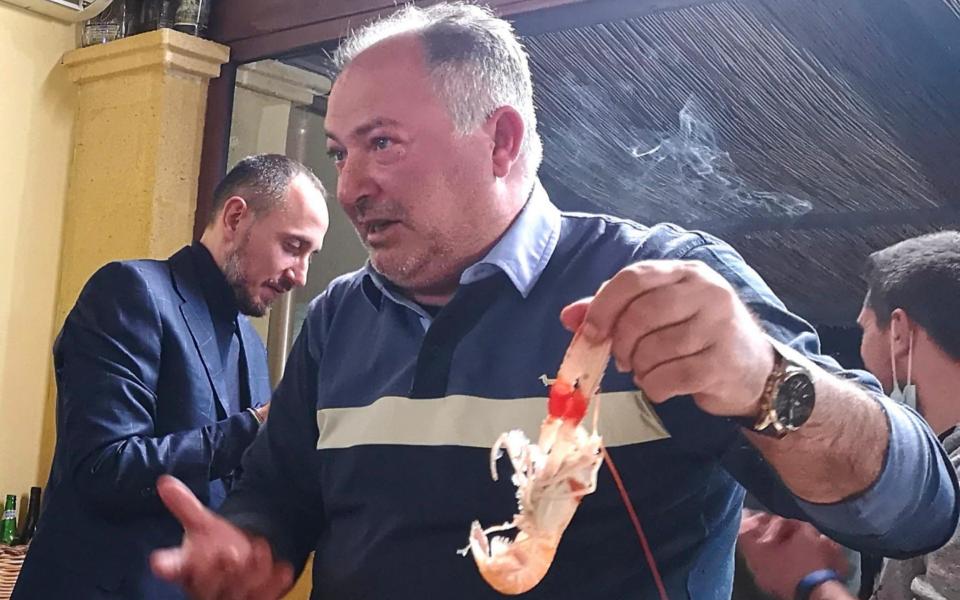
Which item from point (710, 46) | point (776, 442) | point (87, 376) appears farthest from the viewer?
point (710, 46)

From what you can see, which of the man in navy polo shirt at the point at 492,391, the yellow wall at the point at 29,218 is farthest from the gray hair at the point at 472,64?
the yellow wall at the point at 29,218

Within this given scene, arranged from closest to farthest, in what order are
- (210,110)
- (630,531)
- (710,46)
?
(630,531), (710,46), (210,110)

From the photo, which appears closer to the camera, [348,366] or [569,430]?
[569,430]

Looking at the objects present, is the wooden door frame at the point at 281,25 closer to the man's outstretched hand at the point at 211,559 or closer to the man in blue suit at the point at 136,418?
the man in blue suit at the point at 136,418

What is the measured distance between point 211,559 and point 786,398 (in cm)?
62

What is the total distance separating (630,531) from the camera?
0.91 m

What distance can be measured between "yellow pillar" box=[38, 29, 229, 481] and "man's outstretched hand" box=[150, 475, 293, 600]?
4.76 feet

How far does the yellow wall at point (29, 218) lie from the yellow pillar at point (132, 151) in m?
0.03

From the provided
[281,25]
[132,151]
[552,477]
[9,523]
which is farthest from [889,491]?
[9,523]

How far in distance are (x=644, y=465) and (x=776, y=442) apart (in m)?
0.22

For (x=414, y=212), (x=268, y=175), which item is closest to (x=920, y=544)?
(x=414, y=212)

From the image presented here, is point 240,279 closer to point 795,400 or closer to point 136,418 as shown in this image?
point 136,418

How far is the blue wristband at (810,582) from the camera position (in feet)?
4.14

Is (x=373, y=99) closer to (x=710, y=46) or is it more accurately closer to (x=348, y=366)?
(x=348, y=366)
